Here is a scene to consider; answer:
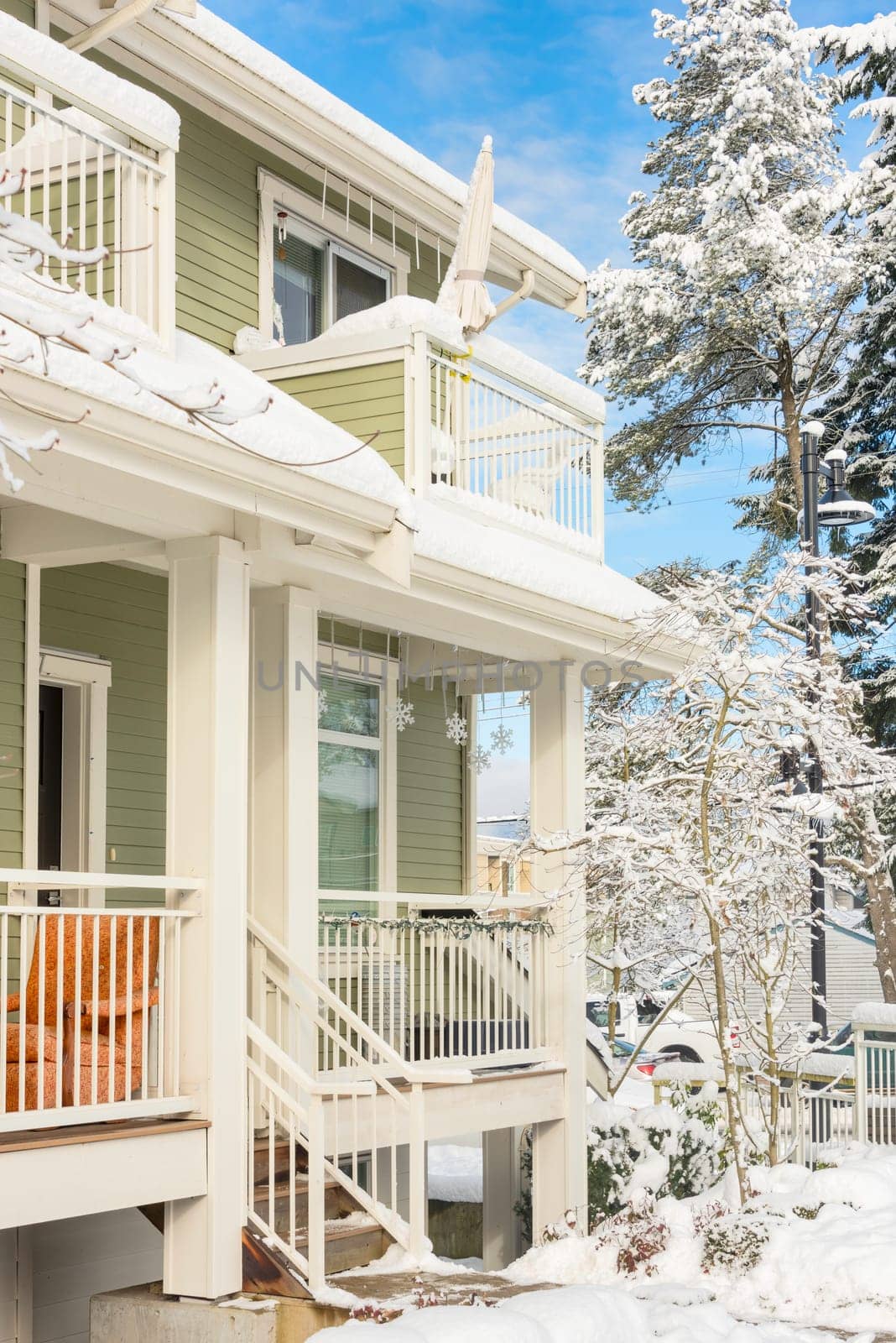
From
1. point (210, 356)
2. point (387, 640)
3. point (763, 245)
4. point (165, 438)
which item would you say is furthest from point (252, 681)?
point (763, 245)

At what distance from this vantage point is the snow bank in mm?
15867

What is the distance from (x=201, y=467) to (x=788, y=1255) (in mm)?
5312

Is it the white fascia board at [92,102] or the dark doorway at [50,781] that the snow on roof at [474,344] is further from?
the dark doorway at [50,781]

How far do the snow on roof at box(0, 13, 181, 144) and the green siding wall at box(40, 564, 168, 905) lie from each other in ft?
9.47

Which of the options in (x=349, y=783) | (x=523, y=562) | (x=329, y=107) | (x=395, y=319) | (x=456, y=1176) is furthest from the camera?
(x=456, y=1176)

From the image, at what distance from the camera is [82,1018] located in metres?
7.90

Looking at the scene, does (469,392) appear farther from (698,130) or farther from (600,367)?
(698,130)

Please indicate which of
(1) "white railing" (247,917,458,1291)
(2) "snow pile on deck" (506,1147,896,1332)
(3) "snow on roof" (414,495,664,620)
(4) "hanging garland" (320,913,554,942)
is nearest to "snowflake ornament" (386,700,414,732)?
(3) "snow on roof" (414,495,664,620)

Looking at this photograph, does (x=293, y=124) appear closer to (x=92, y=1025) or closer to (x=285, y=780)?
(x=285, y=780)

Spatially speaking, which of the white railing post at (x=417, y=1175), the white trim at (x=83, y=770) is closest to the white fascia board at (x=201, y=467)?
the white trim at (x=83, y=770)

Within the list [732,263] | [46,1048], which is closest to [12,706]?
[46,1048]

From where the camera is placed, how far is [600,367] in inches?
1109

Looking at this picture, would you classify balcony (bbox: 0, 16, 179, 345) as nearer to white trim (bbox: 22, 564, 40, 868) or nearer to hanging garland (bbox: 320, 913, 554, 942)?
white trim (bbox: 22, 564, 40, 868)

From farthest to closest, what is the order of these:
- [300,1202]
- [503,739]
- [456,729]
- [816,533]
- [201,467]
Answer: [816,533]
[456,729]
[503,739]
[300,1202]
[201,467]
